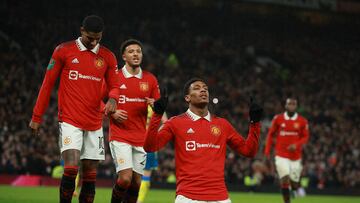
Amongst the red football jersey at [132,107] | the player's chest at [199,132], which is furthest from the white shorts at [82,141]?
the player's chest at [199,132]

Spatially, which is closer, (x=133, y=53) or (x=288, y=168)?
(x=133, y=53)

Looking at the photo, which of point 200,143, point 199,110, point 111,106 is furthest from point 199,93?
point 111,106

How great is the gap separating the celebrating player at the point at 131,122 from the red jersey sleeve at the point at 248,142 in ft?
8.21

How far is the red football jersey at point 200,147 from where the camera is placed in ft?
21.9

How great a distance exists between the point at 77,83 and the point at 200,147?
230cm

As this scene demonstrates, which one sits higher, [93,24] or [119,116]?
[93,24]

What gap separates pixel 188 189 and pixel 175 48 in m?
28.2

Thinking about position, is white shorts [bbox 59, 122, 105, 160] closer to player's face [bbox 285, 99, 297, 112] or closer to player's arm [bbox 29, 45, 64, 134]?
player's arm [bbox 29, 45, 64, 134]

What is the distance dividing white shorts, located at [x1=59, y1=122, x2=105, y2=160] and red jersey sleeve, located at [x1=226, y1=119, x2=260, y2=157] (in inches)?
85.1

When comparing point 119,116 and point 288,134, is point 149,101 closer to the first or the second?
point 119,116

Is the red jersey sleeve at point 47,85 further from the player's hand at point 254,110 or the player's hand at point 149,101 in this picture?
the player's hand at point 254,110

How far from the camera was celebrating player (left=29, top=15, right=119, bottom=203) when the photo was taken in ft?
26.7

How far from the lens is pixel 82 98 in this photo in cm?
834

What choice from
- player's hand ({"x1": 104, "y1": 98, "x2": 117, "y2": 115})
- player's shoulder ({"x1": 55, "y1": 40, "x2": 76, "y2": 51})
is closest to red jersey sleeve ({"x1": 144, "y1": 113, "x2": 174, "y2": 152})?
player's hand ({"x1": 104, "y1": 98, "x2": 117, "y2": 115})
